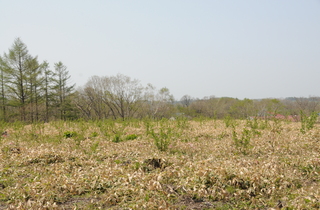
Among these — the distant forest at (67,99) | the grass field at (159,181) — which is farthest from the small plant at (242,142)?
the distant forest at (67,99)

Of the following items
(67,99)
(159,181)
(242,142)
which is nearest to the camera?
(159,181)

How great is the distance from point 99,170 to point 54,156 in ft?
5.58

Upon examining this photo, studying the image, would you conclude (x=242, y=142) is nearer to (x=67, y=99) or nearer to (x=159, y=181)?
(x=159, y=181)

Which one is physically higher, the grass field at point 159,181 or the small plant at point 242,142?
the small plant at point 242,142

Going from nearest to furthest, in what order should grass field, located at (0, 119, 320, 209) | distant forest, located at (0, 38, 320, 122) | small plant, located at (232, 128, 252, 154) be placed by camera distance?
grass field, located at (0, 119, 320, 209) < small plant, located at (232, 128, 252, 154) < distant forest, located at (0, 38, 320, 122)

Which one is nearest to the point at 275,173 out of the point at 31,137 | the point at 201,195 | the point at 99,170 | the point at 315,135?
the point at 201,195

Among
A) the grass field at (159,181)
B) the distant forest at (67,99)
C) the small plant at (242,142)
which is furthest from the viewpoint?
the distant forest at (67,99)

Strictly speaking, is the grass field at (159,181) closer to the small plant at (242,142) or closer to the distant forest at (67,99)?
the small plant at (242,142)

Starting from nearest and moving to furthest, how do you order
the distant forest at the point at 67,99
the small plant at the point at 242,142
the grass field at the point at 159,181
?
the grass field at the point at 159,181, the small plant at the point at 242,142, the distant forest at the point at 67,99

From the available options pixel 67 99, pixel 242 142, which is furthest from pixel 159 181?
pixel 67 99

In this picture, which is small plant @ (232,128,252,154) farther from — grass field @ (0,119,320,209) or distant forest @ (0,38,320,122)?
distant forest @ (0,38,320,122)

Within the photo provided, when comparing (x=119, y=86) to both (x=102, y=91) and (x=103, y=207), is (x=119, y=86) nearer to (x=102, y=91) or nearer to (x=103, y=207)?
(x=102, y=91)

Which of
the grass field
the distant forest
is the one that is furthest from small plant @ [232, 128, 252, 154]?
the distant forest

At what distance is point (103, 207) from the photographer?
3014 millimetres
